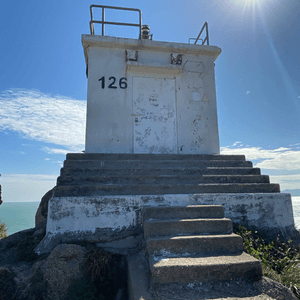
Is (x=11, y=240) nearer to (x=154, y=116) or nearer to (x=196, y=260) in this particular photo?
(x=196, y=260)

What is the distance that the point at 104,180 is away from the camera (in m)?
5.12

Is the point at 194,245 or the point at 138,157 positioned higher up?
the point at 138,157

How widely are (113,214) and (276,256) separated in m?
3.07

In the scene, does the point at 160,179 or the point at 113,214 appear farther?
the point at 160,179

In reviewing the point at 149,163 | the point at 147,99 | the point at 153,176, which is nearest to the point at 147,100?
the point at 147,99

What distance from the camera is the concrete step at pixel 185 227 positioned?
385 cm

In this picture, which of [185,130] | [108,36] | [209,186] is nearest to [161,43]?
[108,36]

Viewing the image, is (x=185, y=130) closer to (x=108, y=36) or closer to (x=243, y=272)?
(x=108, y=36)

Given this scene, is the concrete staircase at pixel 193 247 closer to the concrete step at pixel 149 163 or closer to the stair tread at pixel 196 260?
the stair tread at pixel 196 260

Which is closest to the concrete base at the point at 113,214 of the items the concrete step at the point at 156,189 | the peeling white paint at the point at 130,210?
the peeling white paint at the point at 130,210

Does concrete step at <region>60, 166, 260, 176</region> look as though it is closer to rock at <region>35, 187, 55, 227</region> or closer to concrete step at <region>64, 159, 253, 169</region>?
concrete step at <region>64, 159, 253, 169</region>

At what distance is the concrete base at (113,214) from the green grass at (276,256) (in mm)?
418

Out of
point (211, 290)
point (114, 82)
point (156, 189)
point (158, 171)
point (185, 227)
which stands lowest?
point (211, 290)

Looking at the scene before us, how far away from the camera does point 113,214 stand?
14.6 ft
